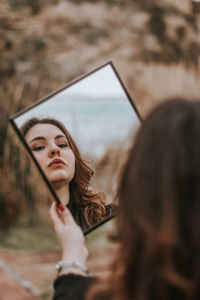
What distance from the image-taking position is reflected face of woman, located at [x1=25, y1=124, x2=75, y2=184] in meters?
0.72

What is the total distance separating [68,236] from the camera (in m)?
0.64

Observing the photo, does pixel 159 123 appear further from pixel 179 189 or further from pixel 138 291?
pixel 138 291

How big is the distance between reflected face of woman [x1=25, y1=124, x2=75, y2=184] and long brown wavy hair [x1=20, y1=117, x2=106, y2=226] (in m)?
0.01

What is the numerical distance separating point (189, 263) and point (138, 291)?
2.8 inches

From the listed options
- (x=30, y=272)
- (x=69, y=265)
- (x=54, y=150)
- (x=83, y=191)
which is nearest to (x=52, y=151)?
(x=54, y=150)

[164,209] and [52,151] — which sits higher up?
[52,151]

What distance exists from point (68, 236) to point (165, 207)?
0.30m

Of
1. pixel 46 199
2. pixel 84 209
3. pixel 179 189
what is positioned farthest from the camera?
pixel 46 199

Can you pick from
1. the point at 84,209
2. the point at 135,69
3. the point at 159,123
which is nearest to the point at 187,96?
the point at 159,123

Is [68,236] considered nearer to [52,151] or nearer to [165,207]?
[52,151]

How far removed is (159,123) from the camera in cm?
40

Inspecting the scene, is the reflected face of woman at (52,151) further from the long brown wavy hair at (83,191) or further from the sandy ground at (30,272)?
the sandy ground at (30,272)

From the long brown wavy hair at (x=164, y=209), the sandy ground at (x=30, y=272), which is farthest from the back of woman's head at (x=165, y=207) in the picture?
→ the sandy ground at (x=30, y=272)

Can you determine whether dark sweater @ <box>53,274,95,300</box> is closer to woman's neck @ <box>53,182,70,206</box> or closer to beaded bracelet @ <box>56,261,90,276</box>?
beaded bracelet @ <box>56,261,90,276</box>
